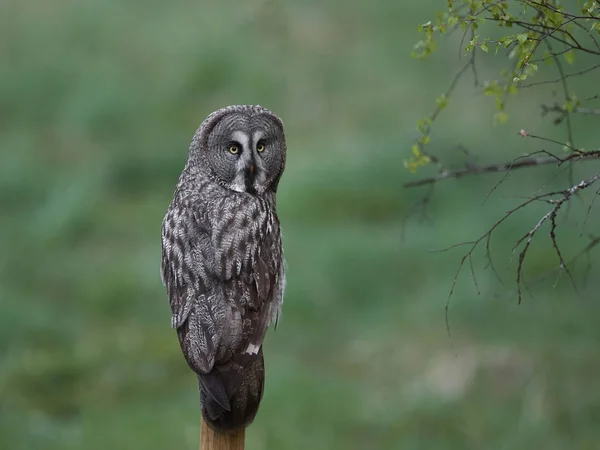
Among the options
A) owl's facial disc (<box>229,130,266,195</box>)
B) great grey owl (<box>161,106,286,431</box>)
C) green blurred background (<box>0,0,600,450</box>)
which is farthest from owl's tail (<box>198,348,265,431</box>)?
green blurred background (<box>0,0,600,450</box>)

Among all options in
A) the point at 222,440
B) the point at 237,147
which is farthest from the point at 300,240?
the point at 222,440

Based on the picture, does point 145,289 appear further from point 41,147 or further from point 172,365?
point 41,147

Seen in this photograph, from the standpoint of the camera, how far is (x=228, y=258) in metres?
3.39

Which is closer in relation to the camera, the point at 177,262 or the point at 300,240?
the point at 177,262

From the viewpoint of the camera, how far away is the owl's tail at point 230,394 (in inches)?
120

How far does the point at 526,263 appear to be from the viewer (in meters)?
7.18

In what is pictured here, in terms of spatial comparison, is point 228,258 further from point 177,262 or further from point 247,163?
point 247,163

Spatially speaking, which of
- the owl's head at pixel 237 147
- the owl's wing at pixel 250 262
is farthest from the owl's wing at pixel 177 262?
the owl's head at pixel 237 147

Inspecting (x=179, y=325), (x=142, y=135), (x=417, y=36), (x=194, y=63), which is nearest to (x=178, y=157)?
(x=142, y=135)

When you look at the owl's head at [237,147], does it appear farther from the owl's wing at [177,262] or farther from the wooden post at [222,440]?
the wooden post at [222,440]

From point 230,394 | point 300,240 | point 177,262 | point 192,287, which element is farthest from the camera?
point 300,240

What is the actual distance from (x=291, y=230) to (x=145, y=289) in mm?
1209

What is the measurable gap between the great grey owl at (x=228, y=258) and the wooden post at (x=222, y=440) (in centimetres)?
3

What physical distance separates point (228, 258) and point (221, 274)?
0.08 m
